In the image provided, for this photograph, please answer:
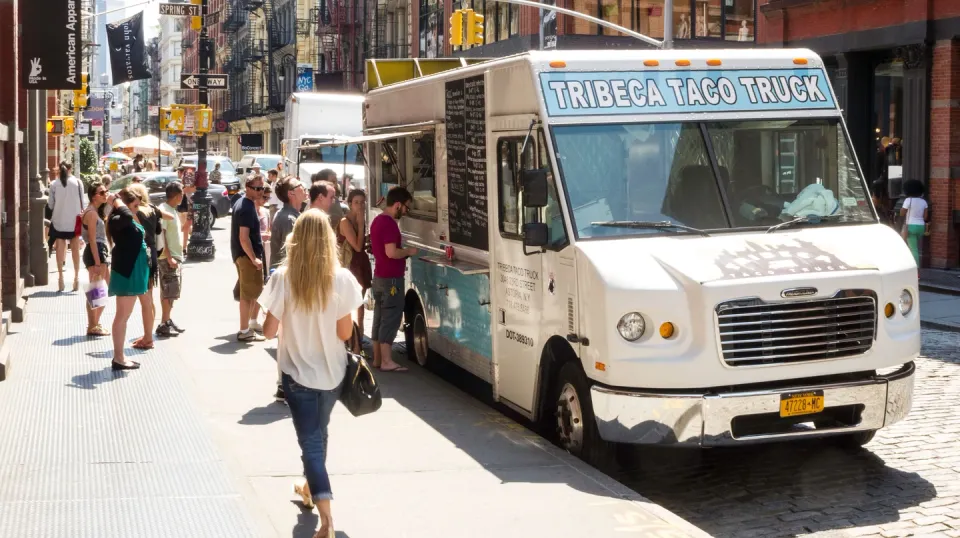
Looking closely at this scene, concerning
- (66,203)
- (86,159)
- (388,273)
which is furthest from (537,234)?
(86,159)

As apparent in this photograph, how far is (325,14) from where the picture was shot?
6588cm

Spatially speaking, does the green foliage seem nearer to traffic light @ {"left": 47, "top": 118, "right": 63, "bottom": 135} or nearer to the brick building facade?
traffic light @ {"left": 47, "top": 118, "right": 63, "bottom": 135}

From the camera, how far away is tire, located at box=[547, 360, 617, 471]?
26.3 feet

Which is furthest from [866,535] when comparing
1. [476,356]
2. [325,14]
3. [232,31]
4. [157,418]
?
[232,31]

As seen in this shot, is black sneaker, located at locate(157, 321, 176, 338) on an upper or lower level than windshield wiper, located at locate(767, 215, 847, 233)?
lower

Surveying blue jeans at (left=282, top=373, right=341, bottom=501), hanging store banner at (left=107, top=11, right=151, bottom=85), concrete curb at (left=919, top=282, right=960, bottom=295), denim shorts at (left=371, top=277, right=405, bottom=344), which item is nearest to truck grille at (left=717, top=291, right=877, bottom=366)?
blue jeans at (left=282, top=373, right=341, bottom=501)

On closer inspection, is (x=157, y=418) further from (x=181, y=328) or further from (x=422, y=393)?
(x=181, y=328)

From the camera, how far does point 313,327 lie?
6391mm

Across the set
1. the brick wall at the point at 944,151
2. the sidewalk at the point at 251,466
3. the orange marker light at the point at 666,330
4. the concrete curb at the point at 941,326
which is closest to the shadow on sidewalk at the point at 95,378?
the sidewalk at the point at 251,466

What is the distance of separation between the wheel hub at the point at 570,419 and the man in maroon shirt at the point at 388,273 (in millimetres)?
3535

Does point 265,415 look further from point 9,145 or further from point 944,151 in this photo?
point 944,151

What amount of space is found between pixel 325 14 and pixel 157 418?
→ 58.7m

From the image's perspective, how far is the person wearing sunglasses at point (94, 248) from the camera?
12750 millimetres

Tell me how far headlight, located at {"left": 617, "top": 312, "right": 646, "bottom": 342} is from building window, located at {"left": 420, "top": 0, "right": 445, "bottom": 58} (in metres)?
41.8
